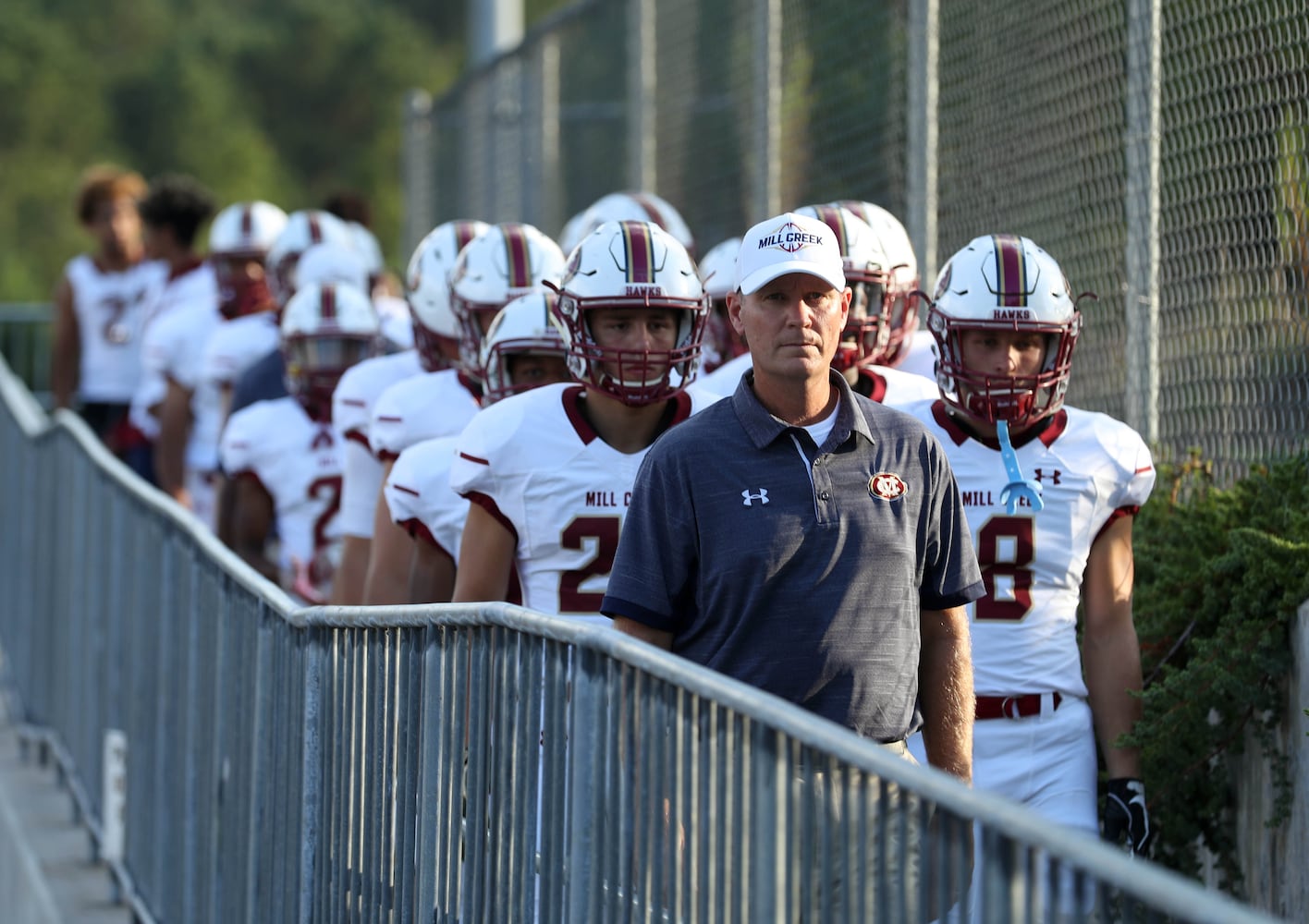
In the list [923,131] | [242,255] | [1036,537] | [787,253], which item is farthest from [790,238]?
[242,255]

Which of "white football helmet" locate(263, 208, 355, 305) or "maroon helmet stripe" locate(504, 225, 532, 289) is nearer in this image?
"maroon helmet stripe" locate(504, 225, 532, 289)

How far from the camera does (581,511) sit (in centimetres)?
472

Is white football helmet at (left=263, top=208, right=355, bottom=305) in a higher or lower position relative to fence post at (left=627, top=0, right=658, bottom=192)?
lower

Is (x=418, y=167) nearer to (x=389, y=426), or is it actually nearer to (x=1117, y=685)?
(x=389, y=426)

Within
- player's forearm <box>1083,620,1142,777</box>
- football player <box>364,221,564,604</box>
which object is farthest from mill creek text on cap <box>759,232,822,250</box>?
football player <box>364,221,564,604</box>

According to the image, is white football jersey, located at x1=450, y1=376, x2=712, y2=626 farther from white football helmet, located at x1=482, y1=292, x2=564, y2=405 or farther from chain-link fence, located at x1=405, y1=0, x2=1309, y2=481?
chain-link fence, located at x1=405, y1=0, x2=1309, y2=481

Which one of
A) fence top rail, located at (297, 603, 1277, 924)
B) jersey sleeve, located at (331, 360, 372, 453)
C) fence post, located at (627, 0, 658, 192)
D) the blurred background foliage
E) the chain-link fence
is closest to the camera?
fence top rail, located at (297, 603, 1277, 924)

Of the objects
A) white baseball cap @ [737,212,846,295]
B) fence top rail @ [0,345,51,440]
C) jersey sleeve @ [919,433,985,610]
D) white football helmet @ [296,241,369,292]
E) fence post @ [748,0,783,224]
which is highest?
fence post @ [748,0,783,224]

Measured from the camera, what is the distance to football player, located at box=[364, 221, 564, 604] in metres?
6.16

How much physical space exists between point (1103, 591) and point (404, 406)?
2.28 m

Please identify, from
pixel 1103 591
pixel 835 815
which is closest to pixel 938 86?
pixel 1103 591

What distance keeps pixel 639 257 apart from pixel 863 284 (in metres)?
0.99

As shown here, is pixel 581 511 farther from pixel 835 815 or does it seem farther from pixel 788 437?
pixel 835 815

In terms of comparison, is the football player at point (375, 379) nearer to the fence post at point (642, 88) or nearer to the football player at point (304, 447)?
the football player at point (304, 447)
